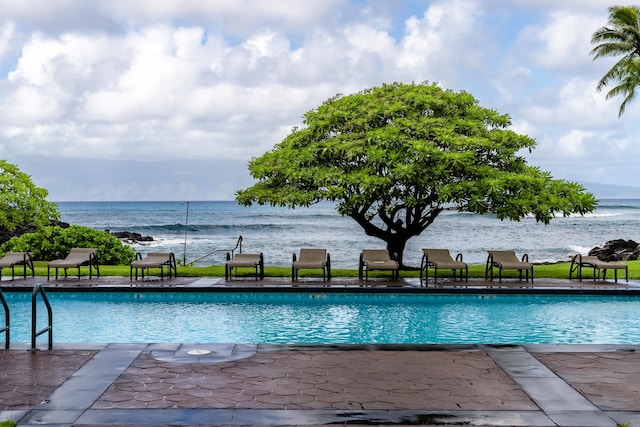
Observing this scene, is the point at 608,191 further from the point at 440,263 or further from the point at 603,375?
the point at 603,375

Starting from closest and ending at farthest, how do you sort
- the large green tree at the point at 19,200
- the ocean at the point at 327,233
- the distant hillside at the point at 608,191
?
the large green tree at the point at 19,200
the ocean at the point at 327,233
the distant hillside at the point at 608,191

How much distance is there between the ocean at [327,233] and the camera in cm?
4659

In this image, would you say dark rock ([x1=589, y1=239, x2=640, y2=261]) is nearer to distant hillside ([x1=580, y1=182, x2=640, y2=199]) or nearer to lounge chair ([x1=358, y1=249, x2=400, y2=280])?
lounge chair ([x1=358, y1=249, x2=400, y2=280])

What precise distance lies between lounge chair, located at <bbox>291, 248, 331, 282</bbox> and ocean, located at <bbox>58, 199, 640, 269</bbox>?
17.9 meters

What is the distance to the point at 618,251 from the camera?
108 feet

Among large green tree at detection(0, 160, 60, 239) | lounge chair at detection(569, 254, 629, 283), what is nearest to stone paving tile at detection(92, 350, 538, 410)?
lounge chair at detection(569, 254, 629, 283)

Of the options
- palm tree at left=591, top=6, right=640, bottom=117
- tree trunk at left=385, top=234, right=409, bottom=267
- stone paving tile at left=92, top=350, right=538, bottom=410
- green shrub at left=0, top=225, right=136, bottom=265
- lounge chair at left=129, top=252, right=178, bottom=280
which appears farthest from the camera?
palm tree at left=591, top=6, right=640, bottom=117

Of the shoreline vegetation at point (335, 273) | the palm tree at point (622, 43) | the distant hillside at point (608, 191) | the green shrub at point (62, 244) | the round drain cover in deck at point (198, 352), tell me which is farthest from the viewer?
the distant hillside at point (608, 191)

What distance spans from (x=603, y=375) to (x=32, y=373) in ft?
18.6

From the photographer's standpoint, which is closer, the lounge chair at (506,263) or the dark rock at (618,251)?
the lounge chair at (506,263)

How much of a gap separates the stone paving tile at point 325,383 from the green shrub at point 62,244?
12343 mm

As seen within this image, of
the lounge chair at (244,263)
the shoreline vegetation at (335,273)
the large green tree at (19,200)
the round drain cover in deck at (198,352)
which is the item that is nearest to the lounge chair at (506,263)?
the shoreline vegetation at (335,273)

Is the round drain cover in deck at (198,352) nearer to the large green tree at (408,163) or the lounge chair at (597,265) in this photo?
the large green tree at (408,163)

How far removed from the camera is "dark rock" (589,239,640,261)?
97.5 ft
